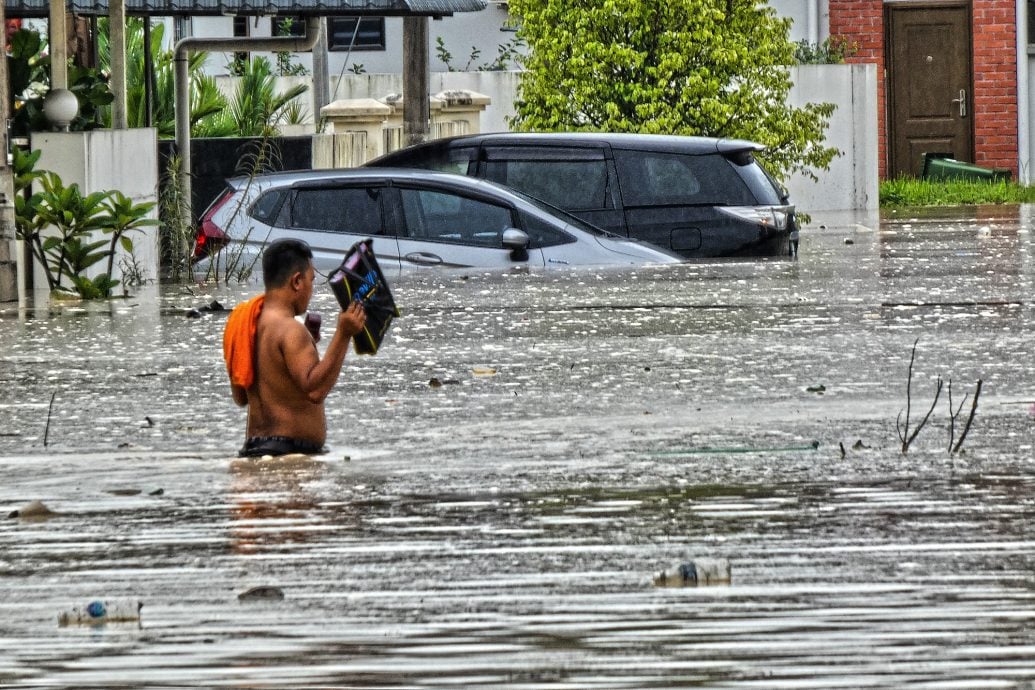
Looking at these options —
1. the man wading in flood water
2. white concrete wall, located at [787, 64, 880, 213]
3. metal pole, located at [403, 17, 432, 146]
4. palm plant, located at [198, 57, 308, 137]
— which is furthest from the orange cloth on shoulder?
white concrete wall, located at [787, 64, 880, 213]

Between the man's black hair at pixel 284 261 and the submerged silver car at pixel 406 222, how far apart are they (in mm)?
8177

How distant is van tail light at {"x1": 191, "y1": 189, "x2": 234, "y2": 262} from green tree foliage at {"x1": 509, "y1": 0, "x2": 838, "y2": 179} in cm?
691

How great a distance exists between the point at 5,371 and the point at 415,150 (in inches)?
292

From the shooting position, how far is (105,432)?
28.8 ft

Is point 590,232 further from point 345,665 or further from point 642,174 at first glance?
point 345,665

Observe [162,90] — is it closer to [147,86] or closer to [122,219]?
[147,86]

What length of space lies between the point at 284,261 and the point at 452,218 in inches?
332

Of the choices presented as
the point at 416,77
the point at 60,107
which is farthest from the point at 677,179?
the point at 416,77

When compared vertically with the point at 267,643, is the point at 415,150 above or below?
above

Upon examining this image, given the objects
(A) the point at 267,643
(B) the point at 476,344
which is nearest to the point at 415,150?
(B) the point at 476,344

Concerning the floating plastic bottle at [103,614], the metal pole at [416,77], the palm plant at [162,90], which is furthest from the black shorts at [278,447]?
the metal pole at [416,77]

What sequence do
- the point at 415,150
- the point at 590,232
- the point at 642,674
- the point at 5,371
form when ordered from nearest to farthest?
the point at 642,674, the point at 5,371, the point at 590,232, the point at 415,150

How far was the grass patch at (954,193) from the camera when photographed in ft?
93.3

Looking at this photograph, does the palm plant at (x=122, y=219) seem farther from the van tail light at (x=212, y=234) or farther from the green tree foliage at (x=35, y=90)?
the green tree foliage at (x=35, y=90)
